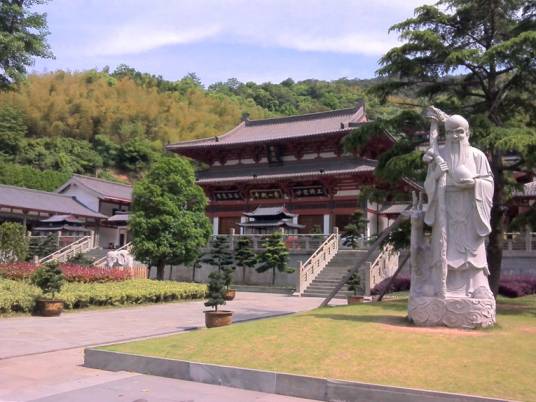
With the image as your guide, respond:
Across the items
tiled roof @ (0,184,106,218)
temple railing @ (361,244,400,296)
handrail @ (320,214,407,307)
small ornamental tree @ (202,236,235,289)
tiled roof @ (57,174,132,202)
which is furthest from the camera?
tiled roof @ (57,174,132,202)

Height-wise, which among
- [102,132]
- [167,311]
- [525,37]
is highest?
[102,132]

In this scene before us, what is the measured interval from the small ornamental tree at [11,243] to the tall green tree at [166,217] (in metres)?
5.17

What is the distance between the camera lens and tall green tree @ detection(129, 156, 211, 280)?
76.3 feet

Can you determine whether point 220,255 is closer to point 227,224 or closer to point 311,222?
point 311,222

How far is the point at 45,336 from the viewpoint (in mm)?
11109

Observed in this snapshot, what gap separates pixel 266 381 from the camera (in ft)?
21.4

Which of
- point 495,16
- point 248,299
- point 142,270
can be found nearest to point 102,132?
point 142,270

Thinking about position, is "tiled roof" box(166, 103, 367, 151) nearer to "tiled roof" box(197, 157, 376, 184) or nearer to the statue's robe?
"tiled roof" box(197, 157, 376, 184)

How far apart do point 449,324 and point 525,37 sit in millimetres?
6891

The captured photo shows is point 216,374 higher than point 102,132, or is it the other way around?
point 102,132

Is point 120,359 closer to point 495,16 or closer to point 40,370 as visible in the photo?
point 40,370

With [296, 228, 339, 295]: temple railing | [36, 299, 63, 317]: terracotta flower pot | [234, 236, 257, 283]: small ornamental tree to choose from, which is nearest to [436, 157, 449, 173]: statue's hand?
[36, 299, 63, 317]: terracotta flower pot

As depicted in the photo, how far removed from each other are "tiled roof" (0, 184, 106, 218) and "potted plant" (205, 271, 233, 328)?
28.8 meters

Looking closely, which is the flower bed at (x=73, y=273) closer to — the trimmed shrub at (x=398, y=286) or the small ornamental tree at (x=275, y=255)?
the small ornamental tree at (x=275, y=255)
